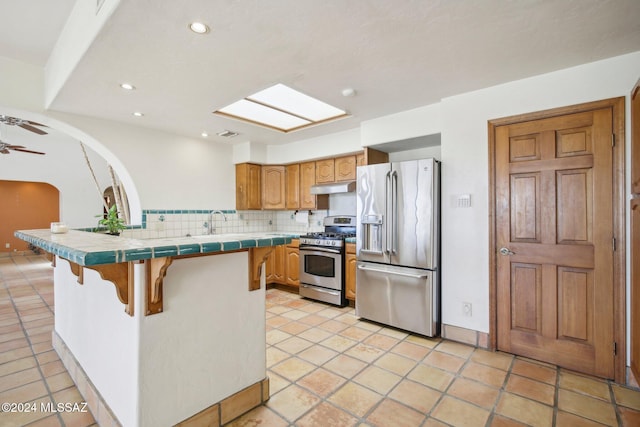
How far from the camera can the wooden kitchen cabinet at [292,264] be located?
14.8 feet

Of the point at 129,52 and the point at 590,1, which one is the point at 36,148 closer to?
the point at 129,52

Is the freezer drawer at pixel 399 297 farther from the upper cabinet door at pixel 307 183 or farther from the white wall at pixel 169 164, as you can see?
the white wall at pixel 169 164

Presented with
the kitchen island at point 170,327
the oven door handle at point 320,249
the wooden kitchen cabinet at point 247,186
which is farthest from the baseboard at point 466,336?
the wooden kitchen cabinet at point 247,186

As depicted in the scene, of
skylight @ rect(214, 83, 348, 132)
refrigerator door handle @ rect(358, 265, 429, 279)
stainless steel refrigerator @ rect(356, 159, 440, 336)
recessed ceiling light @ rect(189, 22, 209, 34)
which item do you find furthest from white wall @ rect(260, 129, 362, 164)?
recessed ceiling light @ rect(189, 22, 209, 34)

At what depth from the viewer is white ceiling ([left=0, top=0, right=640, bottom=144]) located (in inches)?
64.1

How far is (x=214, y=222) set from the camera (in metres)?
4.61

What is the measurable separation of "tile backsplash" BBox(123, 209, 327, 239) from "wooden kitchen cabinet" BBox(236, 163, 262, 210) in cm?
26

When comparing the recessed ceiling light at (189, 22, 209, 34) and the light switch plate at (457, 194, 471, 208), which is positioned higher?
the recessed ceiling light at (189, 22, 209, 34)

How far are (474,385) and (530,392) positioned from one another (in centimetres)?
35

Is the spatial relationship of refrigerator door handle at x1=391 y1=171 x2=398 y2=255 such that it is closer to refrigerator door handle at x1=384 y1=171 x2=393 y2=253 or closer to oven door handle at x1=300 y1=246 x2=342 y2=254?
refrigerator door handle at x1=384 y1=171 x2=393 y2=253

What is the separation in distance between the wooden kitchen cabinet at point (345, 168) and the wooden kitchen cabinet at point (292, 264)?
1187mm

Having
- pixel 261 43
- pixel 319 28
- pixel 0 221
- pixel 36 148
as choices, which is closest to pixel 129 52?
pixel 261 43

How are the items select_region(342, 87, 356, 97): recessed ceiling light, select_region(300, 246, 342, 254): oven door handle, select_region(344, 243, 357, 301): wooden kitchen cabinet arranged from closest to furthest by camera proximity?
select_region(342, 87, 356, 97): recessed ceiling light
select_region(344, 243, 357, 301): wooden kitchen cabinet
select_region(300, 246, 342, 254): oven door handle

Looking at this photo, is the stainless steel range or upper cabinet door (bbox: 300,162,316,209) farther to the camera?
upper cabinet door (bbox: 300,162,316,209)
